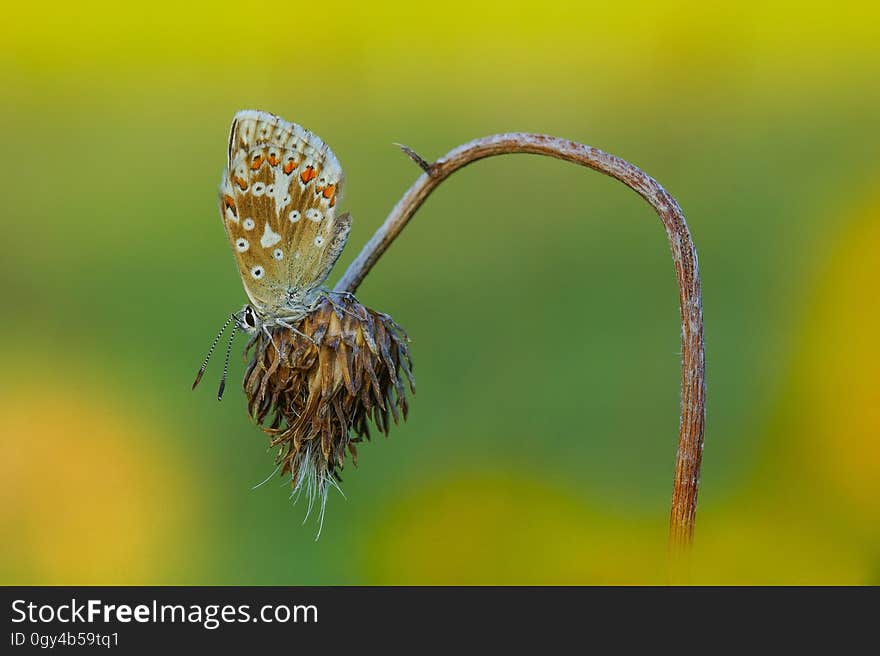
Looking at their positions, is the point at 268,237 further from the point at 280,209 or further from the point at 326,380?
the point at 326,380

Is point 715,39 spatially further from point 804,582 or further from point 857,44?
point 804,582

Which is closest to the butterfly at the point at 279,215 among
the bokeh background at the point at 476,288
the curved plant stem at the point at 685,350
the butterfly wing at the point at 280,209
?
the butterfly wing at the point at 280,209

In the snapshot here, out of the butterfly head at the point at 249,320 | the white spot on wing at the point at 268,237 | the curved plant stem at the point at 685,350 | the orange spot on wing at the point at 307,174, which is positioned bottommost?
the curved plant stem at the point at 685,350

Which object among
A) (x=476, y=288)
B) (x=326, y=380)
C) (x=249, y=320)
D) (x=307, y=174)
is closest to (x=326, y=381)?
(x=326, y=380)

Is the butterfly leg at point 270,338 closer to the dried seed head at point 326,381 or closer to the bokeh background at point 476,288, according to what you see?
the dried seed head at point 326,381

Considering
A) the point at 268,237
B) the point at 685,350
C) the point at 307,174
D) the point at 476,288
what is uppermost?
the point at 476,288

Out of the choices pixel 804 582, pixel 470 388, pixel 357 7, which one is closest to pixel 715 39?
pixel 357 7

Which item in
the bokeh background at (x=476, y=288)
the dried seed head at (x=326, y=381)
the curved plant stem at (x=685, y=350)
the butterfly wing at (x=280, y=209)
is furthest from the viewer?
the bokeh background at (x=476, y=288)
